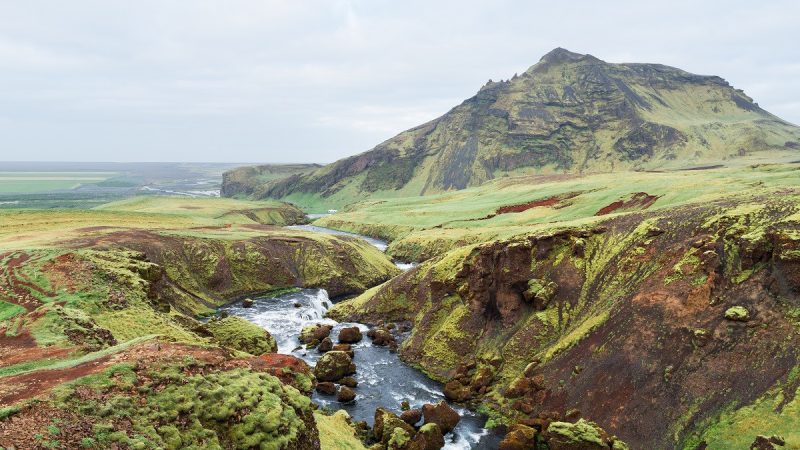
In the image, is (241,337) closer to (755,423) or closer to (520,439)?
(520,439)

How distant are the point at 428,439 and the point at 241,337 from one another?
21.3 metres

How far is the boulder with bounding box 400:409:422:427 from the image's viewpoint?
127ft

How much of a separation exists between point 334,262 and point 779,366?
232 feet

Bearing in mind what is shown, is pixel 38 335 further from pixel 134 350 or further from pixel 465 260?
pixel 465 260

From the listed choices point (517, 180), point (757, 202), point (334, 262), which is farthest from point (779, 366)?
point (517, 180)

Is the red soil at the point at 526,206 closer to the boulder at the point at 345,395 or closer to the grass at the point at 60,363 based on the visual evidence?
the boulder at the point at 345,395

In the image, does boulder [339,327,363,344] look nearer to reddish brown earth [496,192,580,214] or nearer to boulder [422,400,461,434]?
boulder [422,400,461,434]

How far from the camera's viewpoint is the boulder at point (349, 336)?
2285 inches

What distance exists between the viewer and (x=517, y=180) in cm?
19600

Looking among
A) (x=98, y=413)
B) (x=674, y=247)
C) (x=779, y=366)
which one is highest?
(x=674, y=247)

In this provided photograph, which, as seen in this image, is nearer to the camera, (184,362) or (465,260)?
(184,362)

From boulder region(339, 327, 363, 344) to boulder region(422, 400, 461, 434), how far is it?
20973 millimetres

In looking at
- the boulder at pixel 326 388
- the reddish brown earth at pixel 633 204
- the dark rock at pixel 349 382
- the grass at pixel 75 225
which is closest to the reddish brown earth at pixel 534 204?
the reddish brown earth at pixel 633 204

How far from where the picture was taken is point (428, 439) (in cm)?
3456
